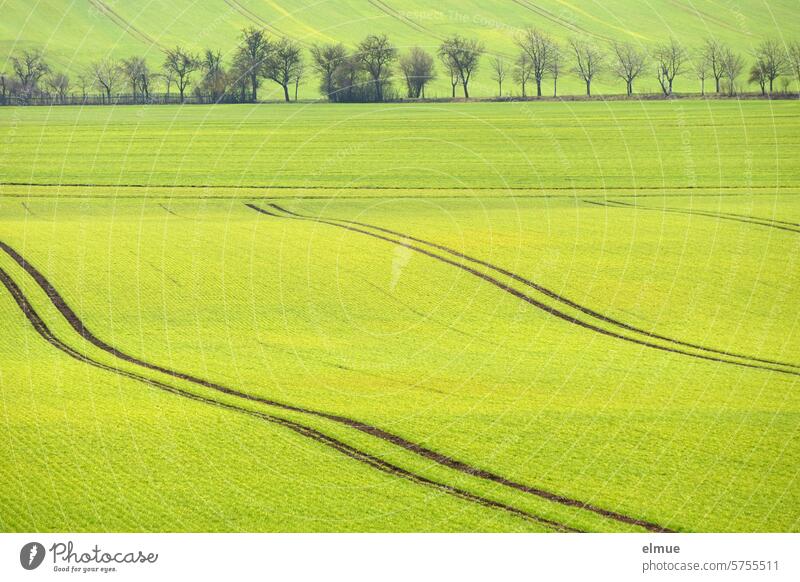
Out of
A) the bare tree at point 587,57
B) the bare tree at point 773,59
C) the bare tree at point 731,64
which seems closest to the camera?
the bare tree at point 773,59

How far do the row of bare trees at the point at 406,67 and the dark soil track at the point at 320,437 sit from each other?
56.5 metres

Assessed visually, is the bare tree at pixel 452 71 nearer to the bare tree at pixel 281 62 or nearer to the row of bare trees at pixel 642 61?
the row of bare trees at pixel 642 61

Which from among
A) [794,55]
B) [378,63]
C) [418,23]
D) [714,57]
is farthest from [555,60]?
[418,23]

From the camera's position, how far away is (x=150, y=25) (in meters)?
117

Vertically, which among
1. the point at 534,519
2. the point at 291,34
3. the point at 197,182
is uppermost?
the point at 291,34

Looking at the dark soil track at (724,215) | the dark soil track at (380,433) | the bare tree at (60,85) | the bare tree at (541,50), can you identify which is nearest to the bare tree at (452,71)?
the bare tree at (541,50)

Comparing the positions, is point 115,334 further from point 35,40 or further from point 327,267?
point 35,40

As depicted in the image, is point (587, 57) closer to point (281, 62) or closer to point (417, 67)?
point (417, 67)

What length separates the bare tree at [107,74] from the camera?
112894 millimetres

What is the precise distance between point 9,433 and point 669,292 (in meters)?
20.9

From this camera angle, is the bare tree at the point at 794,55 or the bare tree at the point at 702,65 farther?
the bare tree at the point at 702,65

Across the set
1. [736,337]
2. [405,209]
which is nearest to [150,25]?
[405,209]

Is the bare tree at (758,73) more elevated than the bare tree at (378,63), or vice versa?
the bare tree at (378,63)

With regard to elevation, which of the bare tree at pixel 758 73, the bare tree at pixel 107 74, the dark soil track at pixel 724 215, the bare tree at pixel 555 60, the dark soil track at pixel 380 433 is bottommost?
the dark soil track at pixel 380 433
